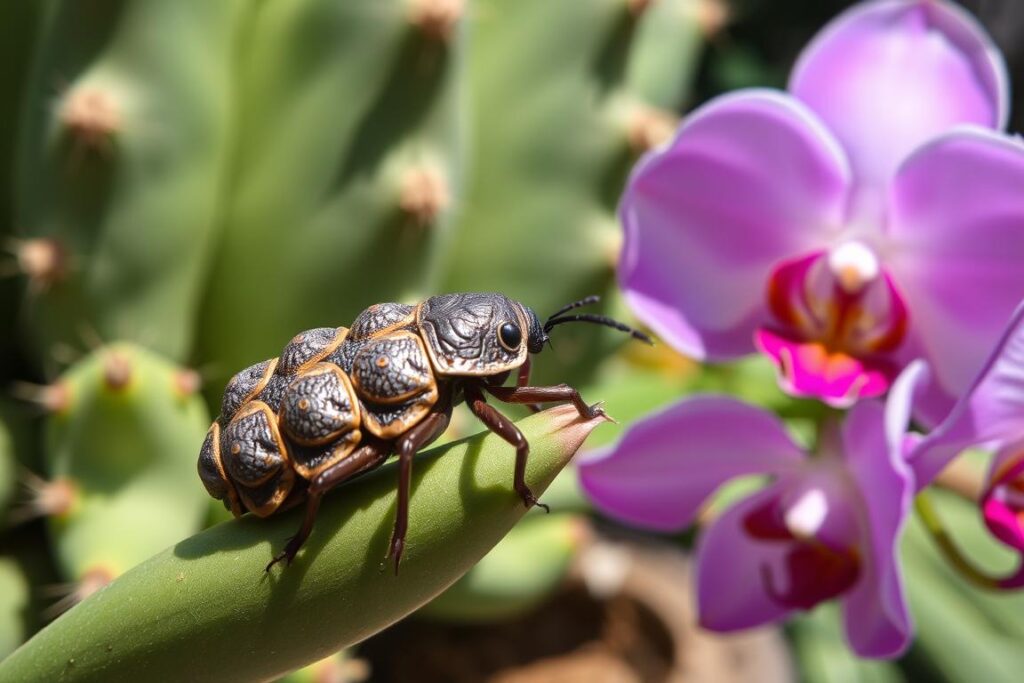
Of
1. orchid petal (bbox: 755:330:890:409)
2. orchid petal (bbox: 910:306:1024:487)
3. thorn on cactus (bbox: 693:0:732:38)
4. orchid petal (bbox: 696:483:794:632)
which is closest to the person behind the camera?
orchid petal (bbox: 910:306:1024:487)

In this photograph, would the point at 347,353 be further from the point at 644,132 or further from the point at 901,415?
the point at 644,132

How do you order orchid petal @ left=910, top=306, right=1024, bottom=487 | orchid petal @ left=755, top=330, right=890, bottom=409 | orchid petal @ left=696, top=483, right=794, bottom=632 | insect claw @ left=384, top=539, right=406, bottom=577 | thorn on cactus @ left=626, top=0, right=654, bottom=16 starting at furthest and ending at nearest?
thorn on cactus @ left=626, top=0, right=654, bottom=16, orchid petal @ left=696, top=483, right=794, bottom=632, orchid petal @ left=755, top=330, right=890, bottom=409, orchid petal @ left=910, top=306, right=1024, bottom=487, insect claw @ left=384, top=539, right=406, bottom=577

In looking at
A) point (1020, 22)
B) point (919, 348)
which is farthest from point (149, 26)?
point (1020, 22)

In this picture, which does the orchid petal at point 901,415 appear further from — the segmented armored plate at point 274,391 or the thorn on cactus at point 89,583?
the thorn on cactus at point 89,583

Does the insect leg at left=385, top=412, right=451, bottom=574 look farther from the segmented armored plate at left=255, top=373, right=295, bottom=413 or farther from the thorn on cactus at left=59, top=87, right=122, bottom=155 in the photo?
the thorn on cactus at left=59, top=87, right=122, bottom=155

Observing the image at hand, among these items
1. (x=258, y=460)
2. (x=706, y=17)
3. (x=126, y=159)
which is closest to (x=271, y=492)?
(x=258, y=460)

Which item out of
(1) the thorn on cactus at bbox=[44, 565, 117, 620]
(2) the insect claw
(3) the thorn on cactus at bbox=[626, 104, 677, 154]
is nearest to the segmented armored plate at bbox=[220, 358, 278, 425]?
(2) the insect claw

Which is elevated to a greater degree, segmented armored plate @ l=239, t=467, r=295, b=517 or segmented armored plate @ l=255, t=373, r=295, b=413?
segmented armored plate @ l=255, t=373, r=295, b=413
